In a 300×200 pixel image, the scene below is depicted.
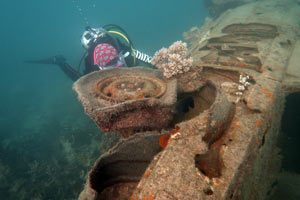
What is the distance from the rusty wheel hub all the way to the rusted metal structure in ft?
1.69

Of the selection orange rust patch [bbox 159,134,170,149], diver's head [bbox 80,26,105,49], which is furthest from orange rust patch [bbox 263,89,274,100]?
diver's head [bbox 80,26,105,49]

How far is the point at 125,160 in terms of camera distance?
234 cm

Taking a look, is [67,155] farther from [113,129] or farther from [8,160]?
[113,129]

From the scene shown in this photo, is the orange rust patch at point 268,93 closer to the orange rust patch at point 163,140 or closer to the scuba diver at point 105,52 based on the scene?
the orange rust patch at point 163,140

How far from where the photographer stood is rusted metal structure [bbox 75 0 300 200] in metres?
1.52

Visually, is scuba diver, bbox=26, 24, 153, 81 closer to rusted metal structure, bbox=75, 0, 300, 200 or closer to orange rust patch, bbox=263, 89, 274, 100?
rusted metal structure, bbox=75, 0, 300, 200

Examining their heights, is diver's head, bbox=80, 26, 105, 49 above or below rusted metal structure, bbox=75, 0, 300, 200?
above

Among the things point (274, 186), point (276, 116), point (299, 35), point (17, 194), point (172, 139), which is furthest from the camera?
point (17, 194)

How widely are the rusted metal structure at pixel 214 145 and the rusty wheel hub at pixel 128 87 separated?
514 millimetres

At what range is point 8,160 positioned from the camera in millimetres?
11773

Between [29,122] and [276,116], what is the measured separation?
22.4 m

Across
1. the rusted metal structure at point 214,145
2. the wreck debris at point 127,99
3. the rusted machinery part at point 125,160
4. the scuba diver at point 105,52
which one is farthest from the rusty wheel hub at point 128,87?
the scuba diver at point 105,52

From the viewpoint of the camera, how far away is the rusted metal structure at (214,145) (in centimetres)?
152

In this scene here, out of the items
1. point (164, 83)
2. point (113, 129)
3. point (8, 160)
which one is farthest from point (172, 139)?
point (8, 160)
